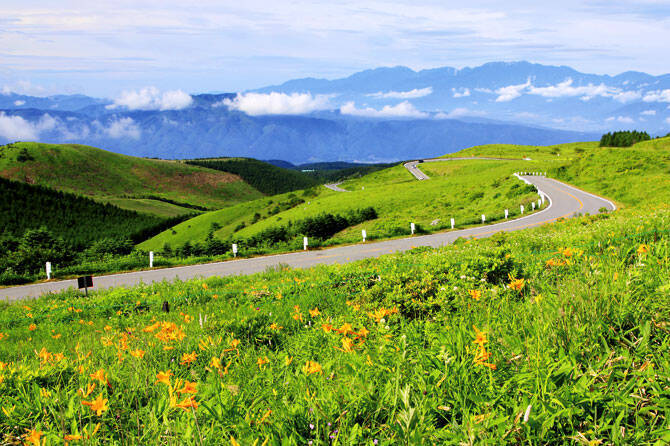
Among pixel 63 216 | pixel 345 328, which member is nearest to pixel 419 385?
pixel 345 328

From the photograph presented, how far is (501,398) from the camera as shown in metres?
2.10

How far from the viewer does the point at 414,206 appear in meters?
56.7

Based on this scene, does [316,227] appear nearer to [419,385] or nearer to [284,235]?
[284,235]

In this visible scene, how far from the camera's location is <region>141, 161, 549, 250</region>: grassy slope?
41.0m

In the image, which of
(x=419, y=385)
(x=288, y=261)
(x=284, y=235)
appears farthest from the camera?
(x=284, y=235)

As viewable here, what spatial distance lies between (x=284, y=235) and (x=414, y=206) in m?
27.5

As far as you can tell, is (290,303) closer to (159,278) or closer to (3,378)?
(3,378)

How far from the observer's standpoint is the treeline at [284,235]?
28.8 metres

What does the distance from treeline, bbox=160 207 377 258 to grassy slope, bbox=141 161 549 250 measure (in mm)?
1520

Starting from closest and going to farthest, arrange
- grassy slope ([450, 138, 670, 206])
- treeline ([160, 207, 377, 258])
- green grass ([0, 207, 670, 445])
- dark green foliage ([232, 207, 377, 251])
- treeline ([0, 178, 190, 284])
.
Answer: green grass ([0, 207, 670, 445]), treeline ([160, 207, 377, 258]), dark green foliage ([232, 207, 377, 251]), grassy slope ([450, 138, 670, 206]), treeline ([0, 178, 190, 284])

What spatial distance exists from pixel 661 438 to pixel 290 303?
192 inches

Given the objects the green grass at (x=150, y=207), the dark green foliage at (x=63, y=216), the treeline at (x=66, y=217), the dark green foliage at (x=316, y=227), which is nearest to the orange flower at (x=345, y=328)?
the dark green foliage at (x=316, y=227)

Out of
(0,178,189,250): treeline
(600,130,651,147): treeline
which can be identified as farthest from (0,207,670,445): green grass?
(0,178,189,250): treeline

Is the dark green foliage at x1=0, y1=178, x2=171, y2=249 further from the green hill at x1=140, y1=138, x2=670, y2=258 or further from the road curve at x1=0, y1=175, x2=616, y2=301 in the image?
the road curve at x1=0, y1=175, x2=616, y2=301
